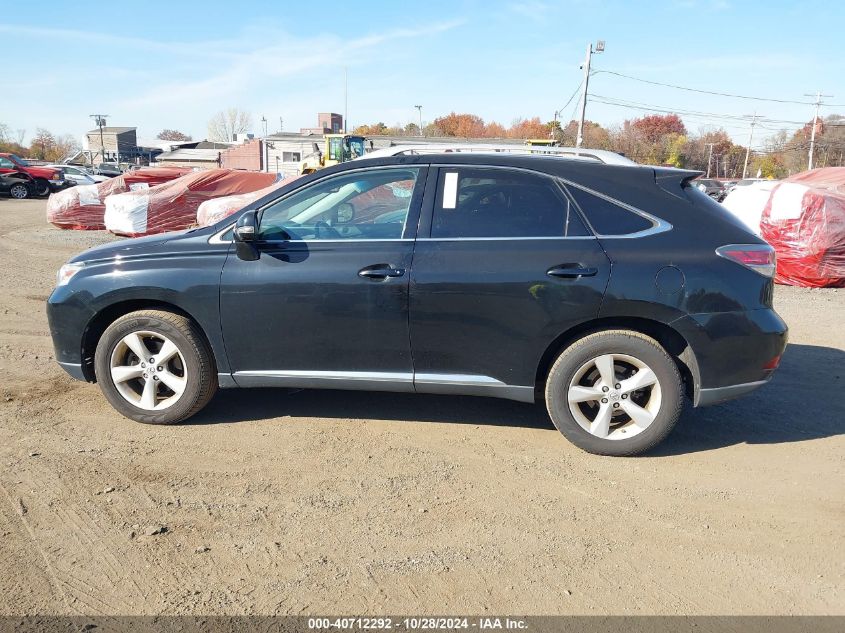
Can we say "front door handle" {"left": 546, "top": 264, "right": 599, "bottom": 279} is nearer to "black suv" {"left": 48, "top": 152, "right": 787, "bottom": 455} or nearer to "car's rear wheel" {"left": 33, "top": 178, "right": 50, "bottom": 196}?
"black suv" {"left": 48, "top": 152, "right": 787, "bottom": 455}

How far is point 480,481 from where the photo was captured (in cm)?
369

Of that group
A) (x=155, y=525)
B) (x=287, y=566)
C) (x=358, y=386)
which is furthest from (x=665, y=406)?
(x=155, y=525)

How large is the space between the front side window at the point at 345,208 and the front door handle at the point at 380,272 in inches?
9.5

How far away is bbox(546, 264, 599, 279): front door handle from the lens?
3840mm

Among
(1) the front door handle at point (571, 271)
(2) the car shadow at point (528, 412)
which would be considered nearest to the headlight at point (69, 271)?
(2) the car shadow at point (528, 412)

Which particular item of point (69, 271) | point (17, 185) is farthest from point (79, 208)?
point (69, 271)

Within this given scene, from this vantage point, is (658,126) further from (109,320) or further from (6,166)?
(109,320)

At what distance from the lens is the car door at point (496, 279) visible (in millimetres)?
3871

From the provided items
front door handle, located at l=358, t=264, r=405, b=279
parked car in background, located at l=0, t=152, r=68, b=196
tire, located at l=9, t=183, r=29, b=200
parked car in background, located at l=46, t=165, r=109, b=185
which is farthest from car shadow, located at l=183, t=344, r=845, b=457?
parked car in background, located at l=46, t=165, r=109, b=185

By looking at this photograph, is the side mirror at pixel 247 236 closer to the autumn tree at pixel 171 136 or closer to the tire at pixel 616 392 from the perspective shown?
the tire at pixel 616 392

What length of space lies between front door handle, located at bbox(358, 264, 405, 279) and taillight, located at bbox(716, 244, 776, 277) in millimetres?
1897

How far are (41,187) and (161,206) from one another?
16.6 meters

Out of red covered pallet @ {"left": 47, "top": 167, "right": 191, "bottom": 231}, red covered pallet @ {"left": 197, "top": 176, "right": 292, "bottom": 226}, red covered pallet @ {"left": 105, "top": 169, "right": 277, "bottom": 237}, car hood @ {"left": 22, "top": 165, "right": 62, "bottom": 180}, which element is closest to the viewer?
red covered pallet @ {"left": 197, "top": 176, "right": 292, "bottom": 226}

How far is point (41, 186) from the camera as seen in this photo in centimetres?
2878
